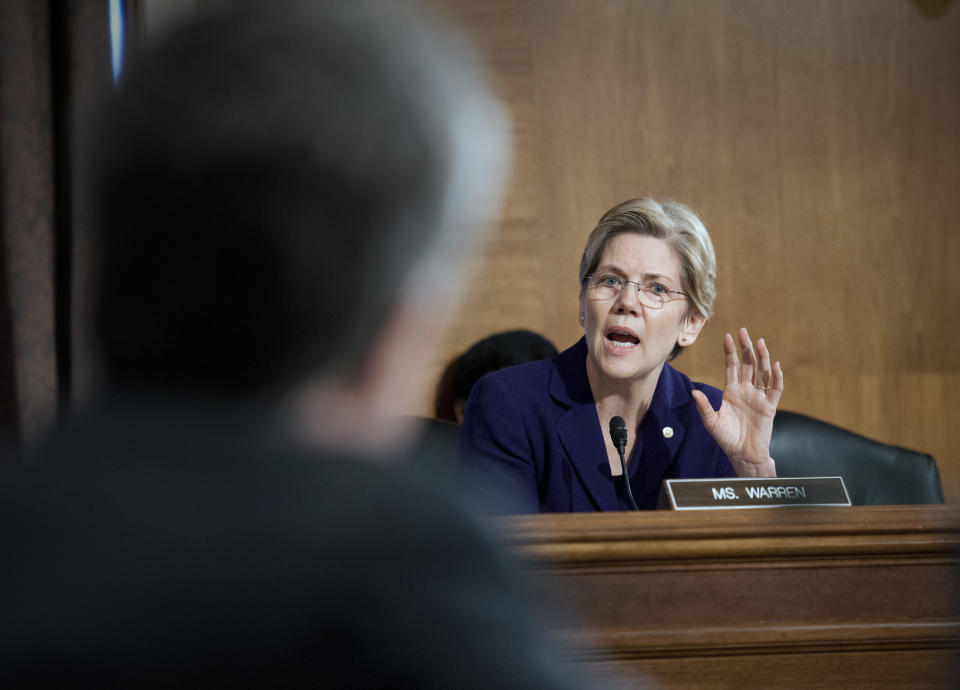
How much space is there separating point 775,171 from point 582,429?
1.81 meters

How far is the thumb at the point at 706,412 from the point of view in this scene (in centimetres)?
212

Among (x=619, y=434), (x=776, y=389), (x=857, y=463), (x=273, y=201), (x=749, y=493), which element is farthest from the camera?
(x=857, y=463)

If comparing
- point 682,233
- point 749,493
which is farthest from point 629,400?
point 749,493

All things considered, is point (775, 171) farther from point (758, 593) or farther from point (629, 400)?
point (758, 593)

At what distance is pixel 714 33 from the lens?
3.55 metres

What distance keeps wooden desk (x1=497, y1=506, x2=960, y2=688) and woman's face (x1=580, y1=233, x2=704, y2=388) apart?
80cm

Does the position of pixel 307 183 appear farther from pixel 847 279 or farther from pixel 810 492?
pixel 847 279

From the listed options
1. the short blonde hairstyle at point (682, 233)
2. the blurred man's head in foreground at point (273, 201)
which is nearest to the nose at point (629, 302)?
the short blonde hairstyle at point (682, 233)

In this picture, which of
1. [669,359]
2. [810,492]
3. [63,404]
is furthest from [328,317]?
[63,404]

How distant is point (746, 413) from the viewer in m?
2.16

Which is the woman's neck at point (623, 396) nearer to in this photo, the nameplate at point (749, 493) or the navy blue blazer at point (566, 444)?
the navy blue blazer at point (566, 444)

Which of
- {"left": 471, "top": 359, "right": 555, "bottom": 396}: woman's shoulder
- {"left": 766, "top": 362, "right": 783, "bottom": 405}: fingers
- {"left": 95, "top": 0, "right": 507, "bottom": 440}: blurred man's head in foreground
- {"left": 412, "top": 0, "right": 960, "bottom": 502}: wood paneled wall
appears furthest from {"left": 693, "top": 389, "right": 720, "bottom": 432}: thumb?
{"left": 95, "top": 0, "right": 507, "bottom": 440}: blurred man's head in foreground

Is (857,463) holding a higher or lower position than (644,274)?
lower

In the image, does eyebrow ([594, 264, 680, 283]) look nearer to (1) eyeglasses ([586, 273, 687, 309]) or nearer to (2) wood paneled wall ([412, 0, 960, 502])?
(1) eyeglasses ([586, 273, 687, 309])
